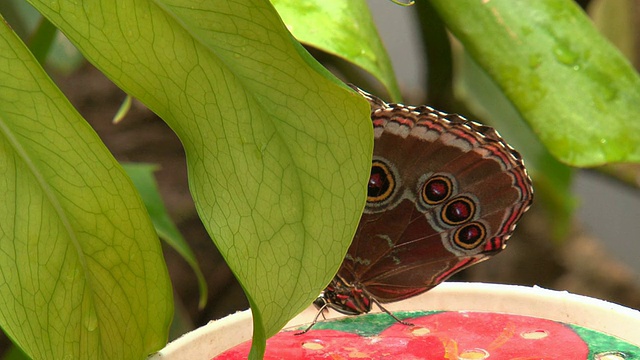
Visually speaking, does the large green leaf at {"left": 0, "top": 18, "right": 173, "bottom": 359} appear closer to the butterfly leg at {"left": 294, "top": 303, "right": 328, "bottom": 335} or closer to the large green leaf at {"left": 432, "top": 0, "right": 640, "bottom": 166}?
the butterfly leg at {"left": 294, "top": 303, "right": 328, "bottom": 335}

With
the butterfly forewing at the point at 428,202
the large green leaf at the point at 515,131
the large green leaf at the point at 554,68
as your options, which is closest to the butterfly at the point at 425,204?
the butterfly forewing at the point at 428,202

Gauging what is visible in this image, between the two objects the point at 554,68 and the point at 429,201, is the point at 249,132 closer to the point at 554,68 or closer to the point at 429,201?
the point at 429,201

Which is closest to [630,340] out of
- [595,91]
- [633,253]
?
[595,91]

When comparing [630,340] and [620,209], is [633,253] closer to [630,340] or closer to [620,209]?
[620,209]

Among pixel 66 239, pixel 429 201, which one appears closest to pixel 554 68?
pixel 429 201

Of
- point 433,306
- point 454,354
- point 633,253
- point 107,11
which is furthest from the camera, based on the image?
point 633,253

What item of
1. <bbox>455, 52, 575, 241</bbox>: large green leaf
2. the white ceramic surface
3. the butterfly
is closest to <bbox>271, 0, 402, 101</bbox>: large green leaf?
the butterfly
